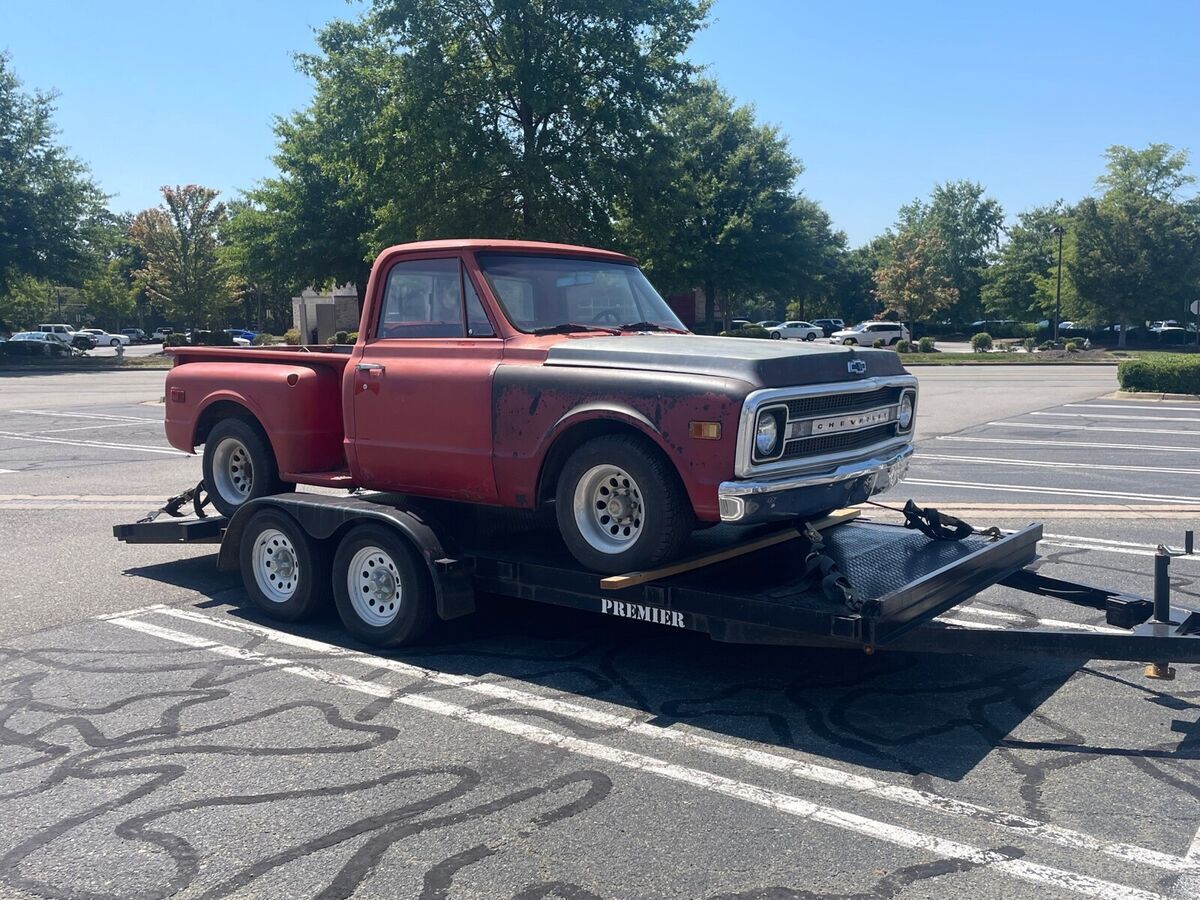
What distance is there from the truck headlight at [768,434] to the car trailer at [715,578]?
0.46 metres

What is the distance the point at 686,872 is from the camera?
145 inches

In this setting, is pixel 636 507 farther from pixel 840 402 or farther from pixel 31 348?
pixel 31 348

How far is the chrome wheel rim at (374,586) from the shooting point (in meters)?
6.23

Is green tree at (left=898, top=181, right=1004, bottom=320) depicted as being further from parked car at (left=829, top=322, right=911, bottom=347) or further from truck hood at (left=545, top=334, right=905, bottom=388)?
truck hood at (left=545, top=334, right=905, bottom=388)

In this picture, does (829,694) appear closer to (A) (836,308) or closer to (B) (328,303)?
(B) (328,303)

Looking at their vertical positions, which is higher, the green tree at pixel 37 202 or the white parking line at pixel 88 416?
the green tree at pixel 37 202

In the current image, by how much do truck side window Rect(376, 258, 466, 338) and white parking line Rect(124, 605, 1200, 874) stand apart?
6.26ft

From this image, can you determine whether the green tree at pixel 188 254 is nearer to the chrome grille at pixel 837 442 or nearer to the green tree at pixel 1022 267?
the green tree at pixel 1022 267

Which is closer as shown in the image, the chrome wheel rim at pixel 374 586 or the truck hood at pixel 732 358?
the truck hood at pixel 732 358

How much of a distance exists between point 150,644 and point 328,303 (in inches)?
2316

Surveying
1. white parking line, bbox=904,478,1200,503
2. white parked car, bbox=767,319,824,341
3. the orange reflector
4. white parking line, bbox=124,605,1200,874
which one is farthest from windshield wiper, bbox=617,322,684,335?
white parked car, bbox=767,319,824,341

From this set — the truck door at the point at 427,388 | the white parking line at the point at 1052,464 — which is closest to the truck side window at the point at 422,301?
the truck door at the point at 427,388

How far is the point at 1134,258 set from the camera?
190 feet

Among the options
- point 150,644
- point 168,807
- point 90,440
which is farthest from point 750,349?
point 90,440
